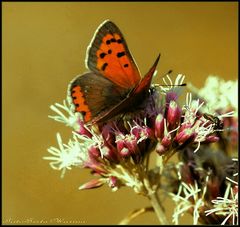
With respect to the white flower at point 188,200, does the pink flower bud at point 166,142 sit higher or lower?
higher

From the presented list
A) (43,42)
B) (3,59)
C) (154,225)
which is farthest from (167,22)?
(154,225)

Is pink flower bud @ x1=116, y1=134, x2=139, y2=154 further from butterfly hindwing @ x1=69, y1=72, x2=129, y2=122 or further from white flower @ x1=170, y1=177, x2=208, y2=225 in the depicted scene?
white flower @ x1=170, y1=177, x2=208, y2=225

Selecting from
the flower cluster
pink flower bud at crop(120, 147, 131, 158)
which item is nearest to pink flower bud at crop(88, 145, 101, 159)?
the flower cluster

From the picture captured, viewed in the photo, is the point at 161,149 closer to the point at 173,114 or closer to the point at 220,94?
the point at 173,114

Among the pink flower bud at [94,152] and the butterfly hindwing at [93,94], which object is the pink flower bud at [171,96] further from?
the pink flower bud at [94,152]

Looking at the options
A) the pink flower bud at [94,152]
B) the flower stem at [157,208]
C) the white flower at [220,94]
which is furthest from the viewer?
the white flower at [220,94]

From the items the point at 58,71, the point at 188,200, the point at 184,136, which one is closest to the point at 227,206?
the point at 188,200

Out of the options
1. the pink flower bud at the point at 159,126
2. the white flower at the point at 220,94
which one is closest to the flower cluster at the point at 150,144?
the pink flower bud at the point at 159,126

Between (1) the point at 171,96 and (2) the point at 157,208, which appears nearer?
(2) the point at 157,208
